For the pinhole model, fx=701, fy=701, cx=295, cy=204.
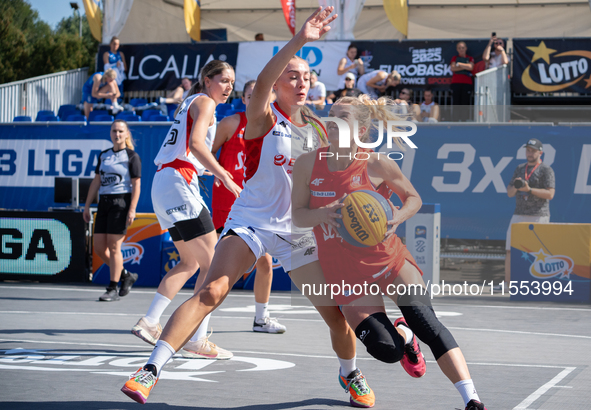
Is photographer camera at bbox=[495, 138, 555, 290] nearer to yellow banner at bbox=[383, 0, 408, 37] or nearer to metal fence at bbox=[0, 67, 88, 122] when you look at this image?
yellow banner at bbox=[383, 0, 408, 37]

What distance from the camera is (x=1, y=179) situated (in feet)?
45.7

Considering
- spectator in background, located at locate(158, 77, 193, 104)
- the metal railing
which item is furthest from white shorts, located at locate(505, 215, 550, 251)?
spectator in background, located at locate(158, 77, 193, 104)

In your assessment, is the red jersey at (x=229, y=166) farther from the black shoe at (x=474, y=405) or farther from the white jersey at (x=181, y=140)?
the black shoe at (x=474, y=405)

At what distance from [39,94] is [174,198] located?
1371 centimetres

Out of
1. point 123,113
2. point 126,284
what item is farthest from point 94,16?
point 126,284

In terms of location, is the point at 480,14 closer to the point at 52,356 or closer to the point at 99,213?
the point at 99,213

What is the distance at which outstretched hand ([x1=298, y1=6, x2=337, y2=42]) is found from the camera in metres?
3.51

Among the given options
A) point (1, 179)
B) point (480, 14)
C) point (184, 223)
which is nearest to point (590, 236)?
point (184, 223)

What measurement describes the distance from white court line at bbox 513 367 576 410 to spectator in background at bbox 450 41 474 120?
10.1 metres

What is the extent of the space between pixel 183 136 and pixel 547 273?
552 cm

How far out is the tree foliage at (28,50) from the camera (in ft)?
119

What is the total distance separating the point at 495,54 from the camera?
14.3 meters

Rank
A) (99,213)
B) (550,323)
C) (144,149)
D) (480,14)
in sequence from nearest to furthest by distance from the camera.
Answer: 1. (550,323)
2. (99,213)
3. (144,149)
4. (480,14)

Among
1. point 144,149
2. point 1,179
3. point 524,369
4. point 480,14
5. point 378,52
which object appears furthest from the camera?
point 480,14
